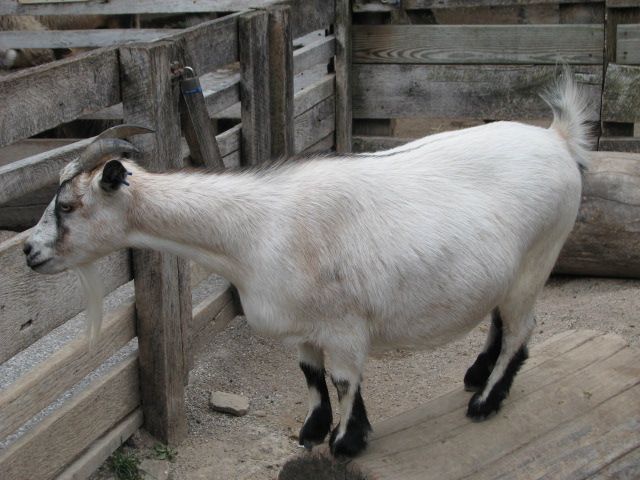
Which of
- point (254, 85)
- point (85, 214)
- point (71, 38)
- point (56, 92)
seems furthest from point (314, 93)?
point (85, 214)

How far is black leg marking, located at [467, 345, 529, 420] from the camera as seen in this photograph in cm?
345

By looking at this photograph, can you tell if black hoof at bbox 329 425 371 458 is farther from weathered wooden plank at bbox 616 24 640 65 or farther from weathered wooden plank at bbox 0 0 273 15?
weathered wooden plank at bbox 0 0 273 15

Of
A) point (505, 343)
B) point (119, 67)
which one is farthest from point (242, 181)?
point (505, 343)

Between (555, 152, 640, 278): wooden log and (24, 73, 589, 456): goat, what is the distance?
2021mm

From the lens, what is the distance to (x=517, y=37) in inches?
252

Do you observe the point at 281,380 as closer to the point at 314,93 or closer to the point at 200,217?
the point at 200,217

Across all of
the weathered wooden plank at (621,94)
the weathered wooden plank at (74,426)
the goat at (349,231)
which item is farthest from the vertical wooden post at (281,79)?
the weathered wooden plank at (621,94)

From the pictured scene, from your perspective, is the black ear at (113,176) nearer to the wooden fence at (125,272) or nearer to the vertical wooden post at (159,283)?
the wooden fence at (125,272)

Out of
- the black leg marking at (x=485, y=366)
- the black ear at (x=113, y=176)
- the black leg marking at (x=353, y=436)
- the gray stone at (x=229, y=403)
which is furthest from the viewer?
the gray stone at (x=229, y=403)

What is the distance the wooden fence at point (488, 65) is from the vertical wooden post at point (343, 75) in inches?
5.8

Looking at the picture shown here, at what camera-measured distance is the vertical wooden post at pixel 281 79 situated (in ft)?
15.8

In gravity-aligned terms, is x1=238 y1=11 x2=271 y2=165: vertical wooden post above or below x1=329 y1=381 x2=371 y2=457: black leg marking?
above

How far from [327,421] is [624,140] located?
3.68 metres

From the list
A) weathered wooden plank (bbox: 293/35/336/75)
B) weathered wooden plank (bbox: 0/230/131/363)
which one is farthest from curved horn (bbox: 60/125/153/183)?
weathered wooden plank (bbox: 293/35/336/75)
